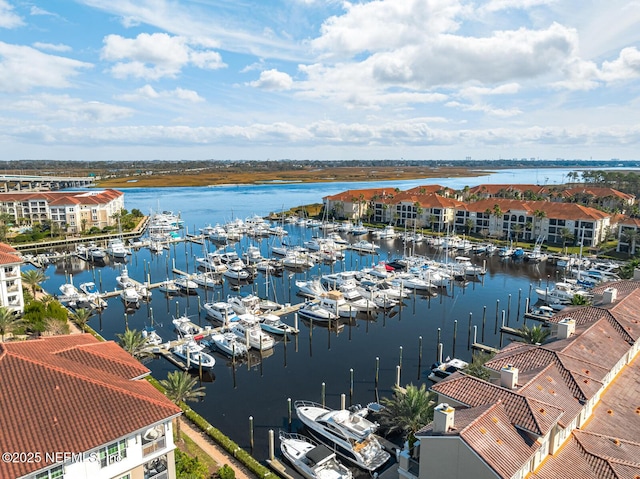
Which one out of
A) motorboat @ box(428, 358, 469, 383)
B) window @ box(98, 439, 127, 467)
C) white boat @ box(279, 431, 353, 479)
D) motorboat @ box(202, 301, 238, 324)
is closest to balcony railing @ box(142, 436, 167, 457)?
window @ box(98, 439, 127, 467)

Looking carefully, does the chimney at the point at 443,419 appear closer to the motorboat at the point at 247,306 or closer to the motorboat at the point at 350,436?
the motorboat at the point at 350,436

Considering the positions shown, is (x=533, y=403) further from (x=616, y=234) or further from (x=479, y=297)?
(x=616, y=234)

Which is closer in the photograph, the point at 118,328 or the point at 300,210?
the point at 118,328

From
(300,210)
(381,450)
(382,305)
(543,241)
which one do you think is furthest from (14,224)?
(543,241)

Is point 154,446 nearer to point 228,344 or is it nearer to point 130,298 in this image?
point 228,344

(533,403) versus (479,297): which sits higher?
(533,403)

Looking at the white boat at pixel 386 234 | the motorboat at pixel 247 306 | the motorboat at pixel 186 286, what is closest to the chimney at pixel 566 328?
the motorboat at pixel 247 306
